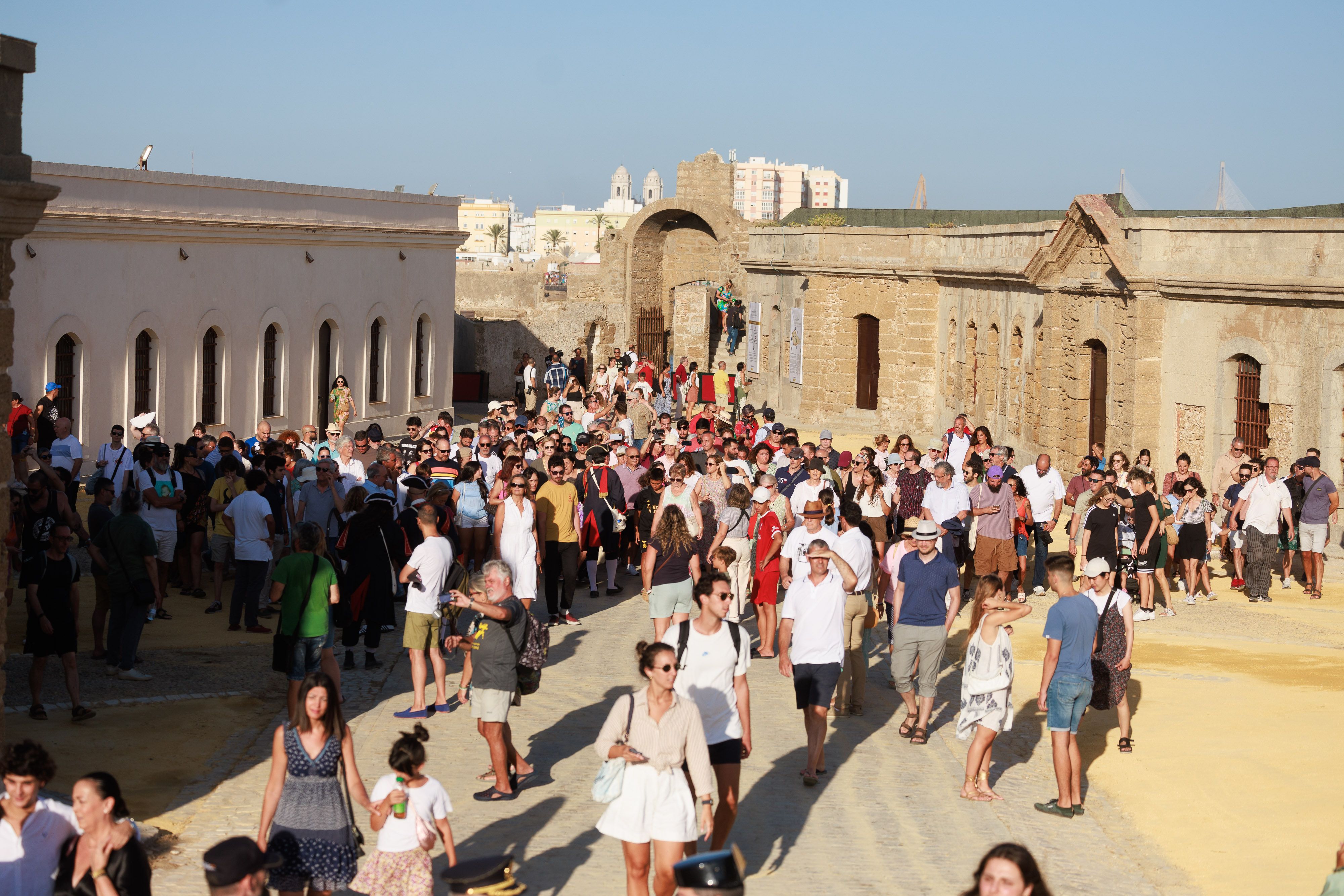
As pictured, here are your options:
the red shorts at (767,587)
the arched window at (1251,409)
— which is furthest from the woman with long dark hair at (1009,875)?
the arched window at (1251,409)

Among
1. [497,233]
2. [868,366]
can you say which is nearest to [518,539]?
[868,366]

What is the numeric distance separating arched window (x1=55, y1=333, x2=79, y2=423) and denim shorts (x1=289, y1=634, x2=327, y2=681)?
39.7 ft

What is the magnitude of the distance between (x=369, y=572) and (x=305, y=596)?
202 cm

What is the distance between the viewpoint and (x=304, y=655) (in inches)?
396

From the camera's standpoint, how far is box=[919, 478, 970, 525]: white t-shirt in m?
13.7

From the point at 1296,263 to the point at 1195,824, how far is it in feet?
36.0

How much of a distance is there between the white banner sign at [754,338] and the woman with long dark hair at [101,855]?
29155mm

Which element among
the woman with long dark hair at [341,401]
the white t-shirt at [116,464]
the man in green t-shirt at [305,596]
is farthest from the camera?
the woman with long dark hair at [341,401]

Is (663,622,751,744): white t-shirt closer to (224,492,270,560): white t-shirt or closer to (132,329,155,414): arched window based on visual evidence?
(224,492,270,560): white t-shirt

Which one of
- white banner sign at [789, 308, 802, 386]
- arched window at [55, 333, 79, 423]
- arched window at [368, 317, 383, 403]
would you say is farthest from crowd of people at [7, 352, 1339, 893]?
white banner sign at [789, 308, 802, 386]

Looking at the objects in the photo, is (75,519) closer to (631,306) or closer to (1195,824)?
(1195,824)

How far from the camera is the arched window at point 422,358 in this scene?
31203 millimetres

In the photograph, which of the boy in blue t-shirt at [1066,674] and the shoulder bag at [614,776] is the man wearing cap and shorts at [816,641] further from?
the shoulder bag at [614,776]

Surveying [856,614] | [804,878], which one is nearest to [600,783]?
[804,878]
